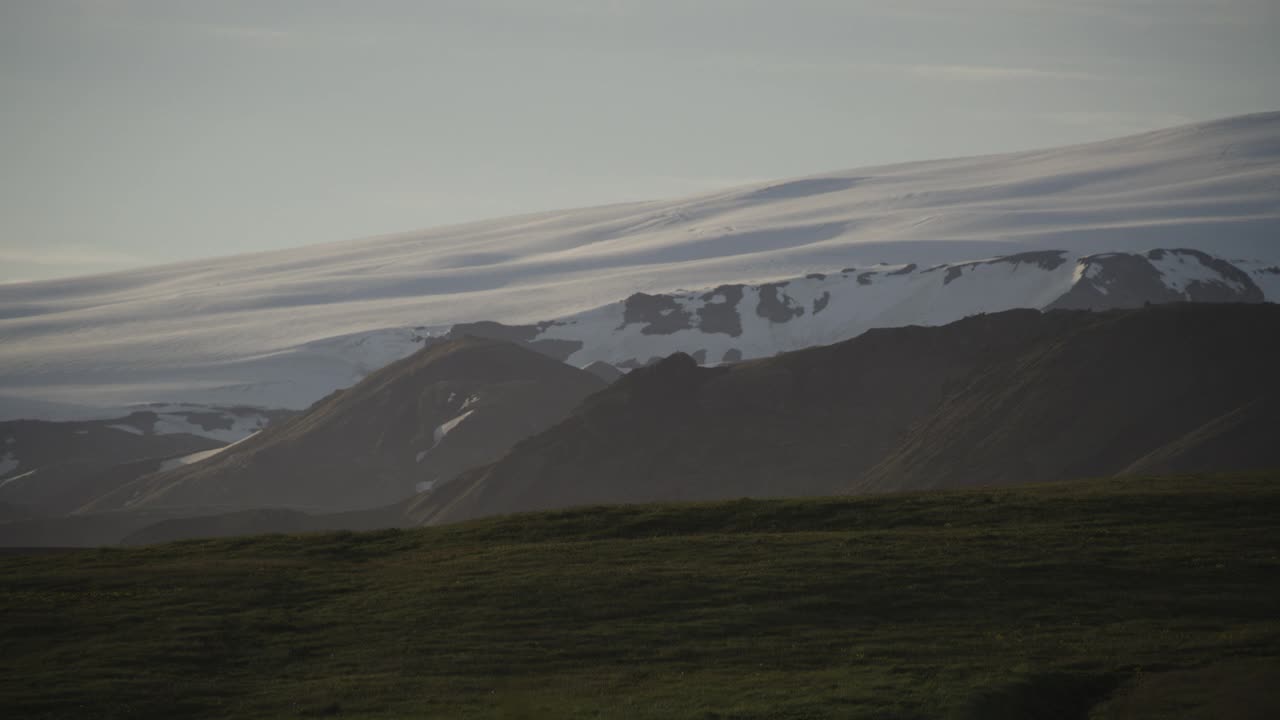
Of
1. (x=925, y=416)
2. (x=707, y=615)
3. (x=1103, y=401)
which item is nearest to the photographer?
(x=707, y=615)

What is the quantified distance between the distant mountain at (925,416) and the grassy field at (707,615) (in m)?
66.1

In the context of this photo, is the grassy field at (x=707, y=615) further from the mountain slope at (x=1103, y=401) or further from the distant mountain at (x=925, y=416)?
the mountain slope at (x=1103, y=401)

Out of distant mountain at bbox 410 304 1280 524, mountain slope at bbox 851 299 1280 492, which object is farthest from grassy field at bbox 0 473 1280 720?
mountain slope at bbox 851 299 1280 492

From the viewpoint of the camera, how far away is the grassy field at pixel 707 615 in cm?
3688

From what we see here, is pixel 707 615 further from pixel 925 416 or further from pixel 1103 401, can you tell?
A: pixel 925 416

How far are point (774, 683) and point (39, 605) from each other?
79.2 feet

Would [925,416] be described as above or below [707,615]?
below

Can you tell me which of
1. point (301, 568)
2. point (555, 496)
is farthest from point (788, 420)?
point (301, 568)

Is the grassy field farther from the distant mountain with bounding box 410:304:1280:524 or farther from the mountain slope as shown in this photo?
the mountain slope

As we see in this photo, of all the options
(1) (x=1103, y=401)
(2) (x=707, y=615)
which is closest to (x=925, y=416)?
(1) (x=1103, y=401)

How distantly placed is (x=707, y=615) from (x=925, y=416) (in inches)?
4442

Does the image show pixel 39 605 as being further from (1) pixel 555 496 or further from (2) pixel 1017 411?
(1) pixel 555 496

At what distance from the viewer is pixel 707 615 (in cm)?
4450

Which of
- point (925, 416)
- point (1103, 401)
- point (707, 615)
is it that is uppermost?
point (707, 615)
